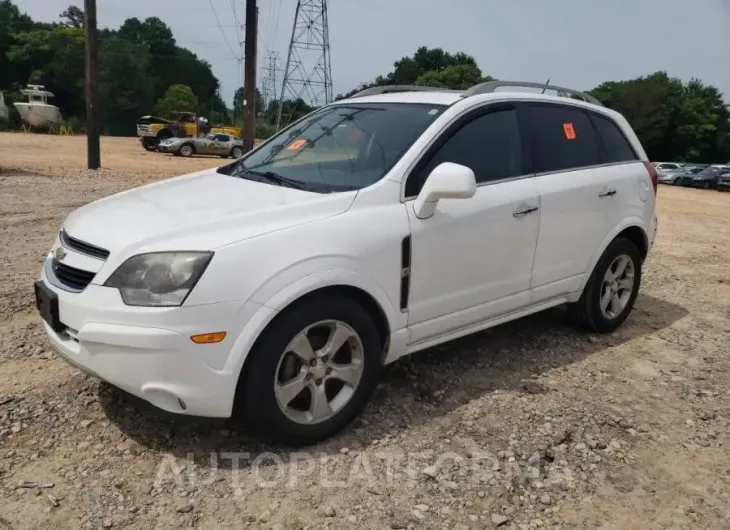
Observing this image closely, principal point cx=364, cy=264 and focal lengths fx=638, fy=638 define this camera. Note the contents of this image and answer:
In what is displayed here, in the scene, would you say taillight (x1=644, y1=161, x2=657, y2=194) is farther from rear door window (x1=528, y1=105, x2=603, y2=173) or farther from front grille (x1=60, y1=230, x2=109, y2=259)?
front grille (x1=60, y1=230, x2=109, y2=259)

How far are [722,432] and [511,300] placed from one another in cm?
137

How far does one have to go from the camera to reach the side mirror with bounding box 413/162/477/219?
126 inches

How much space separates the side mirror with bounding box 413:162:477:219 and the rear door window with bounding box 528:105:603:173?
1100 millimetres

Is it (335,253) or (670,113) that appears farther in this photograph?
(670,113)

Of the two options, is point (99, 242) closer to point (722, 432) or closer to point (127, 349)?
point (127, 349)

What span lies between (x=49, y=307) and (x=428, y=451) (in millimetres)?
1955

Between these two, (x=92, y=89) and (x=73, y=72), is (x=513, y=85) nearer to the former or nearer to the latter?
(x=92, y=89)

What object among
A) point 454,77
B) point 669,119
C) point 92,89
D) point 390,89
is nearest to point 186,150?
point 92,89

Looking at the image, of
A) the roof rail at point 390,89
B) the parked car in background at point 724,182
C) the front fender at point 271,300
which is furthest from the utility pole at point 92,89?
the parked car in background at point 724,182

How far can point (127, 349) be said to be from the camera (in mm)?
2713

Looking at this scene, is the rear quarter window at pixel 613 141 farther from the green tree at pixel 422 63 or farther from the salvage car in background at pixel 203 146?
the green tree at pixel 422 63

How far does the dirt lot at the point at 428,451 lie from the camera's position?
2697mm

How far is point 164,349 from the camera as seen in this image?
268 centimetres

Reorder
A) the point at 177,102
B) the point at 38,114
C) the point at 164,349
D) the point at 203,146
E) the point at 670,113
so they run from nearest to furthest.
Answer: the point at 164,349
the point at 203,146
the point at 38,114
the point at 670,113
the point at 177,102
